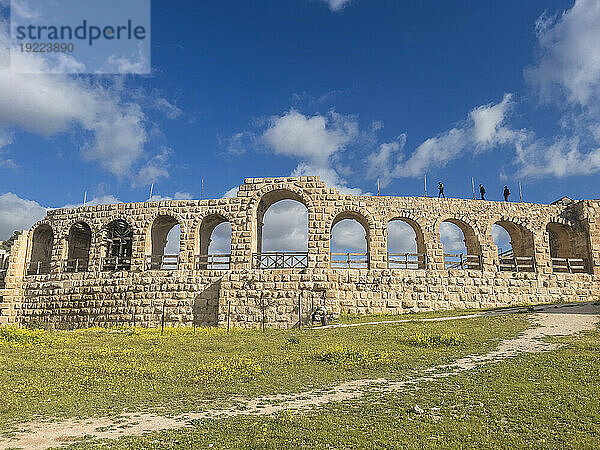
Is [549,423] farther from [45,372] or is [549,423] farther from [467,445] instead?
[45,372]

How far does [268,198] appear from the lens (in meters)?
27.9

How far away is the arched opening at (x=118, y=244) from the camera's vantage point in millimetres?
29094

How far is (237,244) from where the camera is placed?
A: 26.2m

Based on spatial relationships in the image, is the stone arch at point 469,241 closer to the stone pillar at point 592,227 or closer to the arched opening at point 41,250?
the stone pillar at point 592,227

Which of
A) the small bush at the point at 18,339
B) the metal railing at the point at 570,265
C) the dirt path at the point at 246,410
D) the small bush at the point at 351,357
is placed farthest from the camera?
the metal railing at the point at 570,265

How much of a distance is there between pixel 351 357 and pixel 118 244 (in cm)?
2252

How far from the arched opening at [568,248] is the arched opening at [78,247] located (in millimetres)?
30947

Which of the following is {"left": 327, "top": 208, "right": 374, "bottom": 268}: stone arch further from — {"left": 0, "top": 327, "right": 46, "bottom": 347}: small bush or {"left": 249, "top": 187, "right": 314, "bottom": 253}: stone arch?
{"left": 0, "top": 327, "right": 46, "bottom": 347}: small bush

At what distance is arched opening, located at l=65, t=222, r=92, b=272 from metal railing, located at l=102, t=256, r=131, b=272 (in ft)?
4.01

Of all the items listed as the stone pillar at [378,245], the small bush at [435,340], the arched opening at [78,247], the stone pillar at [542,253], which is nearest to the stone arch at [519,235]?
the stone pillar at [542,253]

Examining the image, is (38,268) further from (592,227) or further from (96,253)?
(592,227)

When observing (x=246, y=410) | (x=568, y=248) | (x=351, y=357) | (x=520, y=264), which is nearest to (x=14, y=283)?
(x=351, y=357)

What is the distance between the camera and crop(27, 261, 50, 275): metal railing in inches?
1156

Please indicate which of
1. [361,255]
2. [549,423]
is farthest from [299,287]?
[549,423]
